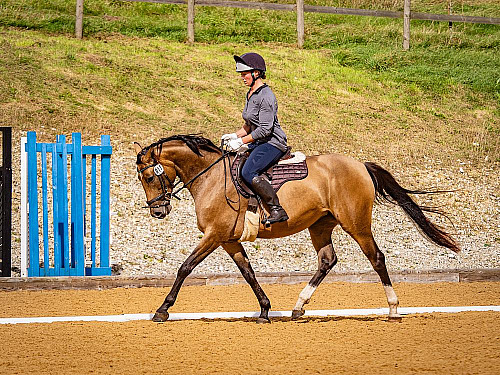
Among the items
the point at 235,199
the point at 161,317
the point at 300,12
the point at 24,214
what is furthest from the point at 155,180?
the point at 300,12

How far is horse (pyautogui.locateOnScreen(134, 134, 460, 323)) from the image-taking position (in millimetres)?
7988

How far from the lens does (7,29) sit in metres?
22.6

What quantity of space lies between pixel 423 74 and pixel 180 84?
786cm

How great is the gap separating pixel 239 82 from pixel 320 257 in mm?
13865

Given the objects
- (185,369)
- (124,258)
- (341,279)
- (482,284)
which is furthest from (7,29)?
(185,369)

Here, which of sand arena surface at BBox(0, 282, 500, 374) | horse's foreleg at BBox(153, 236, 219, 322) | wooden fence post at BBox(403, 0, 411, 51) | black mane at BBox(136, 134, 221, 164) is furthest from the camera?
wooden fence post at BBox(403, 0, 411, 51)

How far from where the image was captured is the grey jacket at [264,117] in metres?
→ 7.94

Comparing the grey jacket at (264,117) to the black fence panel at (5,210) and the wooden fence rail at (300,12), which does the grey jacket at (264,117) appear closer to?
the black fence panel at (5,210)

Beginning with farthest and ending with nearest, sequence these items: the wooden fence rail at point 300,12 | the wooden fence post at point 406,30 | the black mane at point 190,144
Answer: the wooden fence post at point 406,30
the wooden fence rail at point 300,12
the black mane at point 190,144

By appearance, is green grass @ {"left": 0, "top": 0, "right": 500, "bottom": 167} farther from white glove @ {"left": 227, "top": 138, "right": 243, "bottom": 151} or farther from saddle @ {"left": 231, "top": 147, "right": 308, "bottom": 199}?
white glove @ {"left": 227, "top": 138, "right": 243, "bottom": 151}

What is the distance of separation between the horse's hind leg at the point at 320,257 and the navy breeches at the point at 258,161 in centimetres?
109

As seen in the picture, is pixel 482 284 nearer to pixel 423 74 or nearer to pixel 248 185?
pixel 248 185

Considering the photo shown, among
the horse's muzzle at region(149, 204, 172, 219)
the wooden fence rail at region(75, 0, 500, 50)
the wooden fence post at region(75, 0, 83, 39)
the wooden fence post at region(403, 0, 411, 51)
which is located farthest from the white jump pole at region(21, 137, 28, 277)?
the wooden fence post at region(403, 0, 411, 51)

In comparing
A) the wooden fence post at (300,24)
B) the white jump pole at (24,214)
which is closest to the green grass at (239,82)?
the wooden fence post at (300,24)
